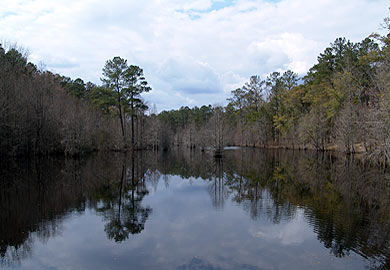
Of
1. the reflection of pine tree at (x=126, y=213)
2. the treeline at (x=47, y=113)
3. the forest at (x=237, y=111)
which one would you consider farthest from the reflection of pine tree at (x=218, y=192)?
the treeline at (x=47, y=113)

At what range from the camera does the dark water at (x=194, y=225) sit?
7.05 metres

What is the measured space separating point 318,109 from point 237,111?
30.2m

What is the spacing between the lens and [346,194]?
→ 46.8 ft

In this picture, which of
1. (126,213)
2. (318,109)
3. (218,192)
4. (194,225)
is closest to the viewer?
(194,225)

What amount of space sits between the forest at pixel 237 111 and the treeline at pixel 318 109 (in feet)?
0.48

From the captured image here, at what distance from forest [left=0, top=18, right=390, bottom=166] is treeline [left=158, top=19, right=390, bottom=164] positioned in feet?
0.48

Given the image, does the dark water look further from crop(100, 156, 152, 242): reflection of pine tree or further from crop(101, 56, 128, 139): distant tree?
crop(101, 56, 128, 139): distant tree

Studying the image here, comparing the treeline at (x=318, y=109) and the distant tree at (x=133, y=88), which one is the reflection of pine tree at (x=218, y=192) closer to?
the treeline at (x=318, y=109)

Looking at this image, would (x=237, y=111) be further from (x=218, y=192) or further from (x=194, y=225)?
(x=194, y=225)

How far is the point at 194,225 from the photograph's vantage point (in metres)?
9.91

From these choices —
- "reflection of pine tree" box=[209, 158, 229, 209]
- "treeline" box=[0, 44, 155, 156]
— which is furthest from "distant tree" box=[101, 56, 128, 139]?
"reflection of pine tree" box=[209, 158, 229, 209]

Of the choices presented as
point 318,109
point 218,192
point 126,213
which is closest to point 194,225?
point 126,213

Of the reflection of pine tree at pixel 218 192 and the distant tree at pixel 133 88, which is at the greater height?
the distant tree at pixel 133 88

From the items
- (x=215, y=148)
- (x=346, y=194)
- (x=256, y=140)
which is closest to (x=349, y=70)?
(x=215, y=148)
